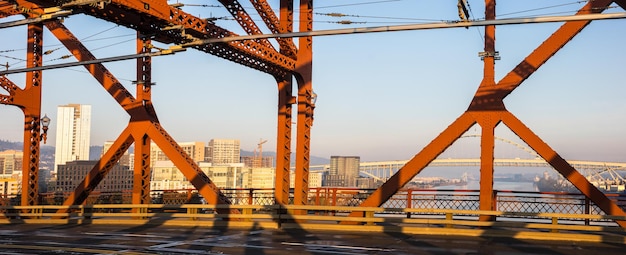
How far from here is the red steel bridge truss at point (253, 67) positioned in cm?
1984

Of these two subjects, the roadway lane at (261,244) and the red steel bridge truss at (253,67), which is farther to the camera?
the red steel bridge truss at (253,67)

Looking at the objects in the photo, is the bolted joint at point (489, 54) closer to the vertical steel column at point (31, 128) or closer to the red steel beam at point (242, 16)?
the red steel beam at point (242, 16)

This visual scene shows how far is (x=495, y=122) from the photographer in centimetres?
2056

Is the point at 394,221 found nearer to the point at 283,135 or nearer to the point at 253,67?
the point at 283,135

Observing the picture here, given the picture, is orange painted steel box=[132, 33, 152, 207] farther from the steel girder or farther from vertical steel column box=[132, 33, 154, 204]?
the steel girder

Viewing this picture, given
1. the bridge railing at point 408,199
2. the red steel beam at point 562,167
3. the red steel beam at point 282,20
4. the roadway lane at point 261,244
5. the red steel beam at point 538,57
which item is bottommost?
the roadway lane at point 261,244

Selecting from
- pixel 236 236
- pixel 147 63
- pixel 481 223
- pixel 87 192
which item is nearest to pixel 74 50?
pixel 147 63

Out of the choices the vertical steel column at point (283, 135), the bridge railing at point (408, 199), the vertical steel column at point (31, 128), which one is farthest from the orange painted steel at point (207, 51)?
the vertical steel column at point (31, 128)

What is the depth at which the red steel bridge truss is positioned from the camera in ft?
65.1

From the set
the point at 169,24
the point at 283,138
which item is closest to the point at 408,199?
the point at 283,138

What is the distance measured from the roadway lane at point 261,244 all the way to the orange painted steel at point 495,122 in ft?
7.67

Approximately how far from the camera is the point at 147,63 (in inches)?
1032

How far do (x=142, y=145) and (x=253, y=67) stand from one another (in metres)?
5.79

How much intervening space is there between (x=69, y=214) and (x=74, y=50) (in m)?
7.45
